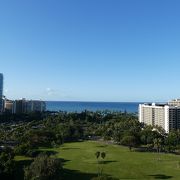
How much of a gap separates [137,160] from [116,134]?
38338 millimetres

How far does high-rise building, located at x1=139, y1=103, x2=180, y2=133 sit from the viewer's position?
155875 mm

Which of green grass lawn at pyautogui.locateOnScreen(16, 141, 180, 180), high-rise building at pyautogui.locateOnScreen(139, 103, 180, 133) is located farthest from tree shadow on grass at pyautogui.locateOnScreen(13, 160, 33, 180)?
high-rise building at pyautogui.locateOnScreen(139, 103, 180, 133)

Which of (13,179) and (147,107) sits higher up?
(147,107)

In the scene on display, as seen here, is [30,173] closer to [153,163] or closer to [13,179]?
[13,179]

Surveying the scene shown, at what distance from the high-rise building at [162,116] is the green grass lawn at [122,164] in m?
59.7

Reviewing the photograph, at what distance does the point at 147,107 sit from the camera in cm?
18738

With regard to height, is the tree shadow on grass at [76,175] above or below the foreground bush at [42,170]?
below

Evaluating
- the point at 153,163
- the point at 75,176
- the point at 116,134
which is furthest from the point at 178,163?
the point at 116,134

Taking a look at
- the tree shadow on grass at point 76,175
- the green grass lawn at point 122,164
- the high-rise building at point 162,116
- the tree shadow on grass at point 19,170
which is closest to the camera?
the tree shadow on grass at point 19,170

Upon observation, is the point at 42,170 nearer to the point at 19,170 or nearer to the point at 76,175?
the point at 76,175

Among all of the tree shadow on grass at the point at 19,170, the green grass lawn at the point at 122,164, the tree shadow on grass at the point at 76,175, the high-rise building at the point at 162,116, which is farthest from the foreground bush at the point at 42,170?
the high-rise building at the point at 162,116

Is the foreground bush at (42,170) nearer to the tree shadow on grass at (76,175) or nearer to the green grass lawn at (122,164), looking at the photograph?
the tree shadow on grass at (76,175)

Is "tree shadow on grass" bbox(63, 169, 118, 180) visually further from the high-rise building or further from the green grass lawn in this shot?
the high-rise building

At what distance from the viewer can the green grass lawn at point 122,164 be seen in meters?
65.6
